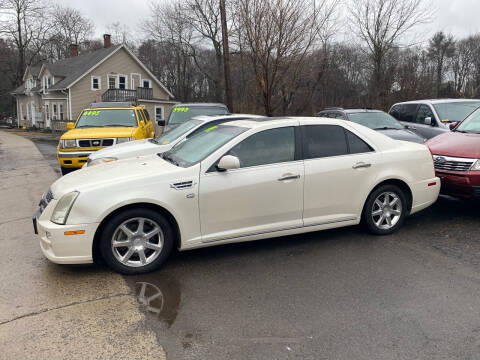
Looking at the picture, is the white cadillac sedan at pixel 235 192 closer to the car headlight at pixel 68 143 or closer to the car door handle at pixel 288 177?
the car door handle at pixel 288 177

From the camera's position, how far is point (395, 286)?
12.7ft

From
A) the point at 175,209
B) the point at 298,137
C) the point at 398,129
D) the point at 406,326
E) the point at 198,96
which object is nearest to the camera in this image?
the point at 406,326

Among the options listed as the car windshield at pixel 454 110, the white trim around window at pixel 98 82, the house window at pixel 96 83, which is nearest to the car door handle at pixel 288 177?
the car windshield at pixel 454 110

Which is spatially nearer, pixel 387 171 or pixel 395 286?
pixel 395 286

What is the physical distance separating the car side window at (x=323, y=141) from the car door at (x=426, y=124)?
18.9 feet

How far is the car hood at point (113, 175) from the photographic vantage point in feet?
13.5

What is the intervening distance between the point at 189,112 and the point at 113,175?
7.61 m

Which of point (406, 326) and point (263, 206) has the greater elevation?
point (263, 206)

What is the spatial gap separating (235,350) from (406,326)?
1383 mm

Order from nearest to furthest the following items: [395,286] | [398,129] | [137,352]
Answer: [137,352] → [395,286] → [398,129]

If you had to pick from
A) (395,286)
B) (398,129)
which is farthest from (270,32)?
(395,286)

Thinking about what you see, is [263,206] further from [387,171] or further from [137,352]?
[137,352]

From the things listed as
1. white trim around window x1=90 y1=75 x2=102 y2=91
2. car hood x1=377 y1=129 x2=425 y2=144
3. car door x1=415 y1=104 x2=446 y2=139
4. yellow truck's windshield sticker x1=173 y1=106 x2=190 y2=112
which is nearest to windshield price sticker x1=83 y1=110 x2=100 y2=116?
yellow truck's windshield sticker x1=173 y1=106 x2=190 y2=112

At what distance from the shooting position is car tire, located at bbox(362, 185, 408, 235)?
204 inches
